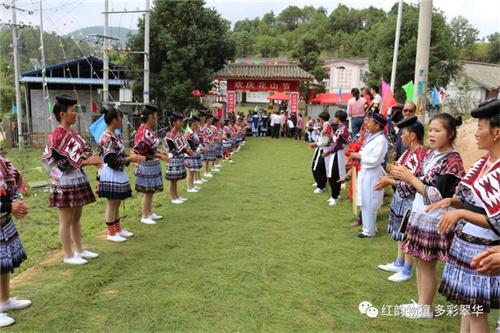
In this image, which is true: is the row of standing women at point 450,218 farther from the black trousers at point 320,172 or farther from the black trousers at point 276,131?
the black trousers at point 276,131

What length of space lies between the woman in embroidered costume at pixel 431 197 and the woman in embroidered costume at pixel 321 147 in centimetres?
474

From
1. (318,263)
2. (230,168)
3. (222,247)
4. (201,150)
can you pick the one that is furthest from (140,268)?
(230,168)

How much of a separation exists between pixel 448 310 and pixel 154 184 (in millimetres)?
4233

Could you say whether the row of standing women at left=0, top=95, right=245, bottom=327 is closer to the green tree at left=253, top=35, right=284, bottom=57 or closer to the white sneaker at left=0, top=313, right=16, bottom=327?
the white sneaker at left=0, top=313, right=16, bottom=327

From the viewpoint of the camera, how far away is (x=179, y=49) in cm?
1877

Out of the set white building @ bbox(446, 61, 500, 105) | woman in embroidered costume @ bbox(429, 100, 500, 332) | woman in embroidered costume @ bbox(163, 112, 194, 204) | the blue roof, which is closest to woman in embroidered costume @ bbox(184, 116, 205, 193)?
woman in embroidered costume @ bbox(163, 112, 194, 204)

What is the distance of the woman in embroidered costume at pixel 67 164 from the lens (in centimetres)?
456

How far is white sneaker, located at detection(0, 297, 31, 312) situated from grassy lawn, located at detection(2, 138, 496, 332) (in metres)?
0.08

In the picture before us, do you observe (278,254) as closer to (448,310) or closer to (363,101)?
(448,310)

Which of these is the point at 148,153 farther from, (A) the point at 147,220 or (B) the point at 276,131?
(B) the point at 276,131

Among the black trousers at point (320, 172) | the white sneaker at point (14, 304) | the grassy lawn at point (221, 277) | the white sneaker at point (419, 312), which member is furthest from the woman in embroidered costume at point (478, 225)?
the black trousers at point (320, 172)

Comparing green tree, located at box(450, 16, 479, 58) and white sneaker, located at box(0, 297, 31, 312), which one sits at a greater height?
green tree, located at box(450, 16, 479, 58)

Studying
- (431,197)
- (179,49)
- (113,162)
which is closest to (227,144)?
(179,49)

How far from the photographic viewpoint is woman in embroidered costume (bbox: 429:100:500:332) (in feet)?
8.23
